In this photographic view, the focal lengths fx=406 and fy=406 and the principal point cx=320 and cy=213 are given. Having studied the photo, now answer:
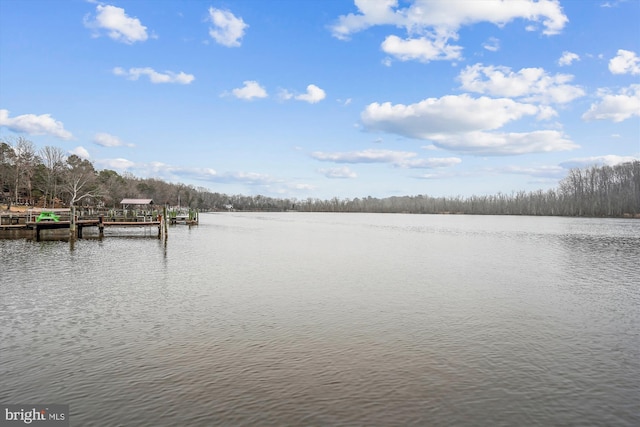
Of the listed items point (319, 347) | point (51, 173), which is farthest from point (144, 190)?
point (319, 347)

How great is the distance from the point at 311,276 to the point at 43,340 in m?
11.8

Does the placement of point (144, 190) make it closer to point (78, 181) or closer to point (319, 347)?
point (78, 181)

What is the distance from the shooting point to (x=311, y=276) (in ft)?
65.4

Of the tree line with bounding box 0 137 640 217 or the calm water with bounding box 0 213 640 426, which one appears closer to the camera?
the calm water with bounding box 0 213 640 426

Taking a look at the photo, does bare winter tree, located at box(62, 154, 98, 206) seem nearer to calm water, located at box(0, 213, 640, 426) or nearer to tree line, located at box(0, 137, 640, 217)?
tree line, located at box(0, 137, 640, 217)

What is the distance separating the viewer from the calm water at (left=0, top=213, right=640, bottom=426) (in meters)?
7.03

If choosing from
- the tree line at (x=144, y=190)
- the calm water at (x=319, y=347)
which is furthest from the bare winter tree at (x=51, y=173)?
the calm water at (x=319, y=347)

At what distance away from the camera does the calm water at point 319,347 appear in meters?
7.03

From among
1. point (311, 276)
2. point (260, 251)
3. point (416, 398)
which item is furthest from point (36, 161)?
point (416, 398)

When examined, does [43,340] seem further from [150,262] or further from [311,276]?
[150,262]

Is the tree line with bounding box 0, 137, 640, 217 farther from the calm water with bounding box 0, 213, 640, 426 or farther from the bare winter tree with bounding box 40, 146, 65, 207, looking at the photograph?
the calm water with bounding box 0, 213, 640, 426

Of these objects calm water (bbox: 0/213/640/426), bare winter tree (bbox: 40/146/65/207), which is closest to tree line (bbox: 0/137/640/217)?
bare winter tree (bbox: 40/146/65/207)

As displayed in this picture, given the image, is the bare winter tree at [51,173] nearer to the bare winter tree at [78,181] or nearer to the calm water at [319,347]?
the bare winter tree at [78,181]

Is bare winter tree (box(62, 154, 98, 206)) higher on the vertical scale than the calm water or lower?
higher
